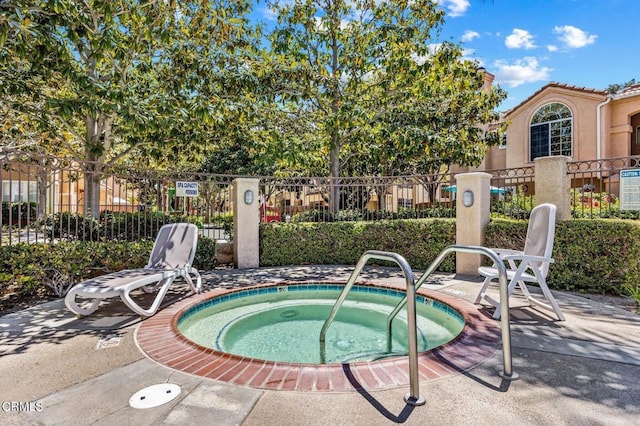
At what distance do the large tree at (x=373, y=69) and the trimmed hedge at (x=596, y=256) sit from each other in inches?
191

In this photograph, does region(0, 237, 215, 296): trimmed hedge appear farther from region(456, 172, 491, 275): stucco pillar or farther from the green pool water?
region(456, 172, 491, 275): stucco pillar

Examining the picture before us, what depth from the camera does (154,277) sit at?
5.20 metres

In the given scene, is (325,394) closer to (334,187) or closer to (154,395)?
(154,395)

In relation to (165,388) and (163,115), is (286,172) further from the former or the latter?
(165,388)

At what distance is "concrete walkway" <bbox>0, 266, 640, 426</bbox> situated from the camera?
246cm

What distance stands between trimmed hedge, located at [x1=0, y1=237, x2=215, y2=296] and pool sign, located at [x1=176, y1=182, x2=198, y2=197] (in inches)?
67.4

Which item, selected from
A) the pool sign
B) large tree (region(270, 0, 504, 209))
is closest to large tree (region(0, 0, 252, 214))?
the pool sign

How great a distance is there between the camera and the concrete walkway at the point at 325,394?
246 cm

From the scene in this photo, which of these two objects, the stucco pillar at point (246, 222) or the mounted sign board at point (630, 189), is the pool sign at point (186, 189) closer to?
the stucco pillar at point (246, 222)

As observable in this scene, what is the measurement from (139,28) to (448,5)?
9334 millimetres

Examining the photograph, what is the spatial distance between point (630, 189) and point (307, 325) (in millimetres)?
6530

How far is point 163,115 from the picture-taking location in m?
7.96

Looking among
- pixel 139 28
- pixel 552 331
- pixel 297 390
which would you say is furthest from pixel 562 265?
pixel 139 28

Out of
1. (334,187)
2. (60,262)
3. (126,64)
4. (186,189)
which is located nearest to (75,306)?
(60,262)
